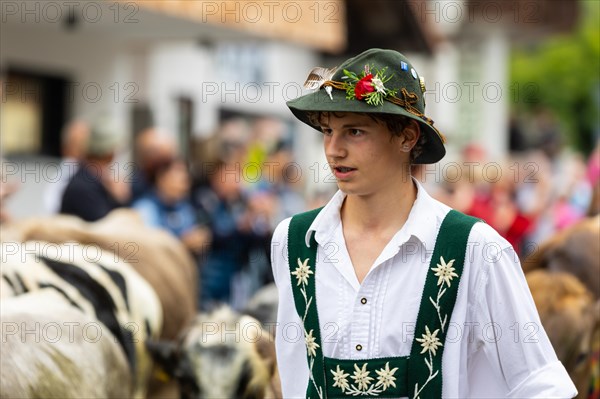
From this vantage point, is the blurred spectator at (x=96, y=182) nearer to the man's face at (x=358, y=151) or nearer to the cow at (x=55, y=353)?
the cow at (x=55, y=353)

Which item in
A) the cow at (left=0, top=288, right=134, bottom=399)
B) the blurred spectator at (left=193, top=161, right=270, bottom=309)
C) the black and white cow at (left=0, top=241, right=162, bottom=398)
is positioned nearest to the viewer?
the cow at (left=0, top=288, right=134, bottom=399)

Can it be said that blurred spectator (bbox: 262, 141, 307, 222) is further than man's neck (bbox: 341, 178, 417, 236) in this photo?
Yes

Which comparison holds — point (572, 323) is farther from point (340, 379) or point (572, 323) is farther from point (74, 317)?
point (74, 317)

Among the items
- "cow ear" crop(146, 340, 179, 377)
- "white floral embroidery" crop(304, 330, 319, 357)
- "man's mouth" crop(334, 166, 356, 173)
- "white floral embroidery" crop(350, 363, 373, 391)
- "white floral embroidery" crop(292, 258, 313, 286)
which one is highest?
"man's mouth" crop(334, 166, 356, 173)

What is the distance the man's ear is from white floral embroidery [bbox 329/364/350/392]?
0.64 meters

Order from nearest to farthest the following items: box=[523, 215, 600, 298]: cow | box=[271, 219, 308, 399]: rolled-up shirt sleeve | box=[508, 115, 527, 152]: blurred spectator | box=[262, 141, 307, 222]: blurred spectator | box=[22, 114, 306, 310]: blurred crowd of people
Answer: box=[271, 219, 308, 399]: rolled-up shirt sleeve → box=[523, 215, 600, 298]: cow → box=[22, 114, 306, 310]: blurred crowd of people → box=[262, 141, 307, 222]: blurred spectator → box=[508, 115, 527, 152]: blurred spectator

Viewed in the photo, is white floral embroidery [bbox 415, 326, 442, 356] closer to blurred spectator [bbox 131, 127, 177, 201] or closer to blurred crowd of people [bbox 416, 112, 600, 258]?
blurred crowd of people [bbox 416, 112, 600, 258]

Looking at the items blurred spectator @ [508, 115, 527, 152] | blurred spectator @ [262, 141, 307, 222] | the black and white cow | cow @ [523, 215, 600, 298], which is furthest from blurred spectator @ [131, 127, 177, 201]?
A: blurred spectator @ [508, 115, 527, 152]

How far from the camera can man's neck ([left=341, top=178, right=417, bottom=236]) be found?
118 inches

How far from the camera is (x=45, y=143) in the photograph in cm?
1126

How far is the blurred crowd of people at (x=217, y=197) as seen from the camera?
7.02m

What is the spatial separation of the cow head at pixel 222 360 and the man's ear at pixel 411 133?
1.51 meters

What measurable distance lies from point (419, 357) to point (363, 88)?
73 cm

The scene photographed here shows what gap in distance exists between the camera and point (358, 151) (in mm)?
2898
